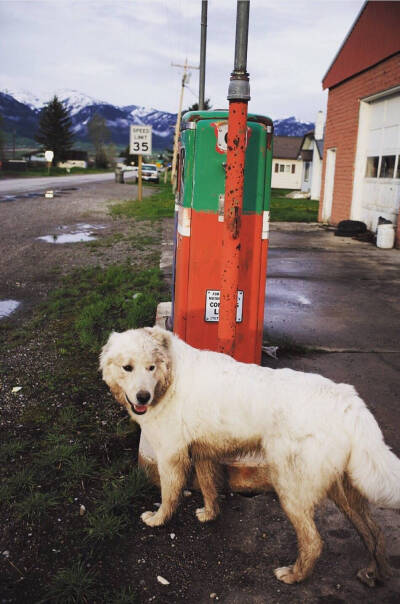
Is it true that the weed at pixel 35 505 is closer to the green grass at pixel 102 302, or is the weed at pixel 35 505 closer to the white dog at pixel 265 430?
the white dog at pixel 265 430

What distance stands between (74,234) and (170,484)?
1203 centimetres

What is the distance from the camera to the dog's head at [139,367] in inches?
107

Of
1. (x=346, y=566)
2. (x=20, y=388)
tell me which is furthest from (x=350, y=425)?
(x=20, y=388)

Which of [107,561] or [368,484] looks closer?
[368,484]

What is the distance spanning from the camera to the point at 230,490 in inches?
133

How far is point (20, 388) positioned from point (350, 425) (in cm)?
321

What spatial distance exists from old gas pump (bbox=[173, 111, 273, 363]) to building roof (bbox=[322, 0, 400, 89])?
10.4m

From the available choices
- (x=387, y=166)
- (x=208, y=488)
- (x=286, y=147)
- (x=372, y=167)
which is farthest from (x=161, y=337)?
(x=286, y=147)

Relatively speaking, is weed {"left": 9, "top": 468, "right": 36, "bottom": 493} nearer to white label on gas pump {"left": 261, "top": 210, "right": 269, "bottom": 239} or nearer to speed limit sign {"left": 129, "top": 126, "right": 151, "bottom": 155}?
white label on gas pump {"left": 261, "top": 210, "right": 269, "bottom": 239}

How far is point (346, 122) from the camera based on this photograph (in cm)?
1591

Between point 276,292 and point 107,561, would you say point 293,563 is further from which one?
point 276,292

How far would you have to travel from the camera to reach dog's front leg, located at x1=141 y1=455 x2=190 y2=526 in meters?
2.88

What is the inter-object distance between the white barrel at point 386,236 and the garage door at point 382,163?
1.43 feet

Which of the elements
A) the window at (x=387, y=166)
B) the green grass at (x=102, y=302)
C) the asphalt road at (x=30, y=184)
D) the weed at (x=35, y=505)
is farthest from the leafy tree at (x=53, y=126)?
the weed at (x=35, y=505)
